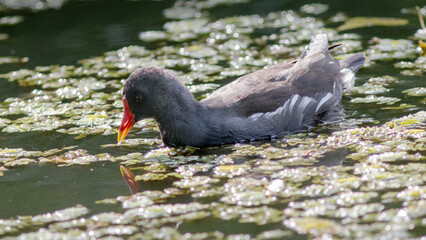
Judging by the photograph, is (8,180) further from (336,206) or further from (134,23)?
(134,23)

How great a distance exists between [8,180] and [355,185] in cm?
267

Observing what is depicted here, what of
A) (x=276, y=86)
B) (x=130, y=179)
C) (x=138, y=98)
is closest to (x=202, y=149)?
(x=138, y=98)


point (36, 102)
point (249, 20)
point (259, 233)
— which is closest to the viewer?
point (259, 233)

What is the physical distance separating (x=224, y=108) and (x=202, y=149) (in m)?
0.39

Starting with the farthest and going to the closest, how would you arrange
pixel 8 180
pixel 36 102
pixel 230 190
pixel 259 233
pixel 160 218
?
pixel 36 102 → pixel 8 180 → pixel 230 190 → pixel 160 218 → pixel 259 233

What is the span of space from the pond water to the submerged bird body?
159mm

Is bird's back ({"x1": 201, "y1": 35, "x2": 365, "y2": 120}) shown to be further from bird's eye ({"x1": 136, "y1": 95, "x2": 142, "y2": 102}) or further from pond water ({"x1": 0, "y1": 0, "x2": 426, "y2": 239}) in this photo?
bird's eye ({"x1": 136, "y1": 95, "x2": 142, "y2": 102})

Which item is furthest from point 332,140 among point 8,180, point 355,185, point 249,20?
point 249,20

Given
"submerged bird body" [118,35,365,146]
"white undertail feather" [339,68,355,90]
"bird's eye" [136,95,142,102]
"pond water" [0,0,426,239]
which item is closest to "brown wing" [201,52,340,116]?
"submerged bird body" [118,35,365,146]

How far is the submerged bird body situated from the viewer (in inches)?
221

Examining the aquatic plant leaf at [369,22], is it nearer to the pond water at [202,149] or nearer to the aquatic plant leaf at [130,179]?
the pond water at [202,149]

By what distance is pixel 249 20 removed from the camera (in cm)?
931

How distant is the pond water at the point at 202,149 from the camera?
13.5 ft

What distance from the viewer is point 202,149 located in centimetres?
563
